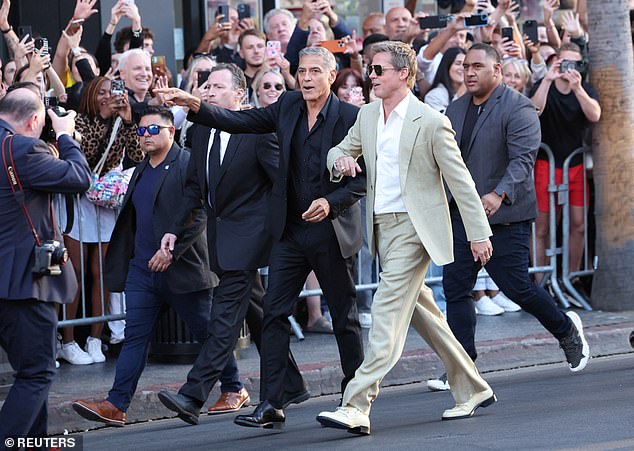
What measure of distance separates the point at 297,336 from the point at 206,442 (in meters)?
3.49

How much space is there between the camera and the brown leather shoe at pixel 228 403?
353 inches

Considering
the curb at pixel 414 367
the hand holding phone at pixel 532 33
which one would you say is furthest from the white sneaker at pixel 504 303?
the hand holding phone at pixel 532 33

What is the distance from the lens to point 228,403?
9008 millimetres

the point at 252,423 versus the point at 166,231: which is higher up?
the point at 166,231

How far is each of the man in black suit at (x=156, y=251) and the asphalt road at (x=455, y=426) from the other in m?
0.66

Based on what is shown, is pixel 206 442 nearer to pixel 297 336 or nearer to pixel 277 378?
pixel 277 378

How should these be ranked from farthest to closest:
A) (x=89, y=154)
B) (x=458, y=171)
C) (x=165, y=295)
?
(x=89, y=154)
(x=165, y=295)
(x=458, y=171)

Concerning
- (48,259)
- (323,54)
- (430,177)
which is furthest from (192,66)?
(48,259)

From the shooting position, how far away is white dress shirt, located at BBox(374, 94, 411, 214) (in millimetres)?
7715

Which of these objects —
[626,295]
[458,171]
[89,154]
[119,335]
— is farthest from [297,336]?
[458,171]

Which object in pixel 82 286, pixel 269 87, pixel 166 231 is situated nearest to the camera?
pixel 166 231

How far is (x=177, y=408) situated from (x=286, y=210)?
132cm

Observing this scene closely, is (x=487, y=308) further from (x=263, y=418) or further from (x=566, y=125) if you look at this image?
(x=263, y=418)

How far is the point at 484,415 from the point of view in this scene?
8109mm
